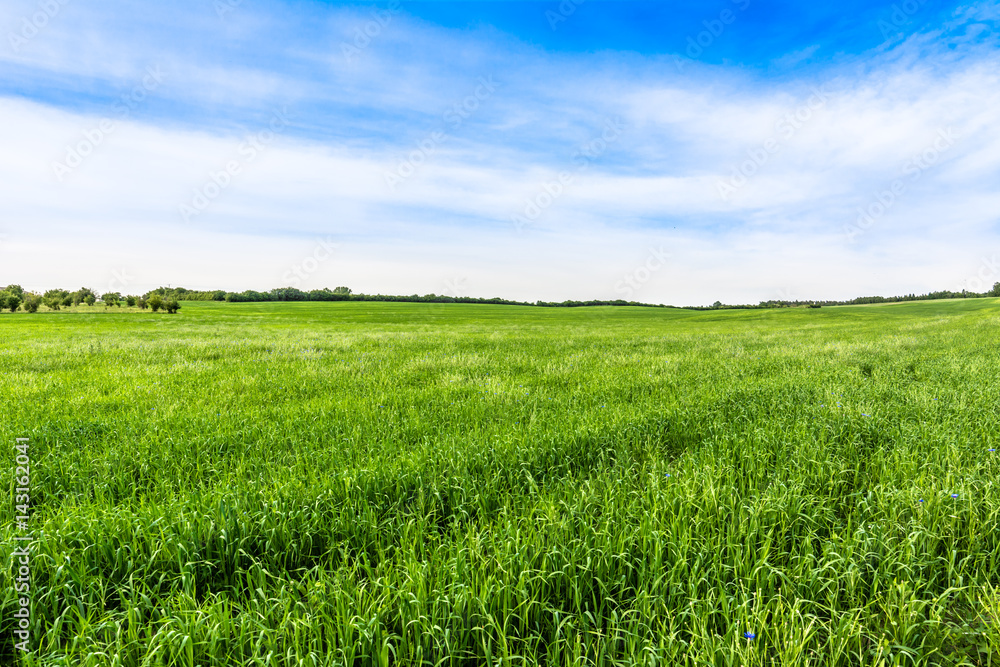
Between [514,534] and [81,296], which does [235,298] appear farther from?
[514,534]

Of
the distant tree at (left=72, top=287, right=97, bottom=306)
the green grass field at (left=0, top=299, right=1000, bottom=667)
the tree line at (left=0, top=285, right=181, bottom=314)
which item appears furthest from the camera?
the distant tree at (left=72, top=287, right=97, bottom=306)

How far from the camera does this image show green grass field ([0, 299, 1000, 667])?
2.09 meters

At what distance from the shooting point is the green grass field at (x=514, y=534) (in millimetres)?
2090

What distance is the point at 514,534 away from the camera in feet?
9.20

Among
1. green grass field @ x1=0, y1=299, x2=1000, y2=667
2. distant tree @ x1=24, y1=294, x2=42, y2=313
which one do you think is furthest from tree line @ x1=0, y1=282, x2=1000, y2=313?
green grass field @ x1=0, y1=299, x2=1000, y2=667

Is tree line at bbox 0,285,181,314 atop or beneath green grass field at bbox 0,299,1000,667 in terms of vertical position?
atop

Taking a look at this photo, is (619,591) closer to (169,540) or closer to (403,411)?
(169,540)

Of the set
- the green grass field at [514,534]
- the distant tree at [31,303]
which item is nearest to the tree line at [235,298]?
the distant tree at [31,303]

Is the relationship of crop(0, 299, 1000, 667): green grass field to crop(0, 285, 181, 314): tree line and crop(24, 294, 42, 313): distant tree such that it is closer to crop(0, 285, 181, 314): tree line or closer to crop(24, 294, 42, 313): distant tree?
crop(0, 285, 181, 314): tree line

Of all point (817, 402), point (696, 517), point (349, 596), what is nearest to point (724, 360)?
point (817, 402)

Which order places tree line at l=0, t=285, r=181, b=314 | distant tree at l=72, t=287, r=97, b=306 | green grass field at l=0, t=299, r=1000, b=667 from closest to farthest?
green grass field at l=0, t=299, r=1000, b=667
tree line at l=0, t=285, r=181, b=314
distant tree at l=72, t=287, r=97, b=306

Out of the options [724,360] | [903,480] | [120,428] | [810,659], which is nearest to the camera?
→ [810,659]

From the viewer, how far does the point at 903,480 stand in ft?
11.7

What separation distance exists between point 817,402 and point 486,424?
511cm
